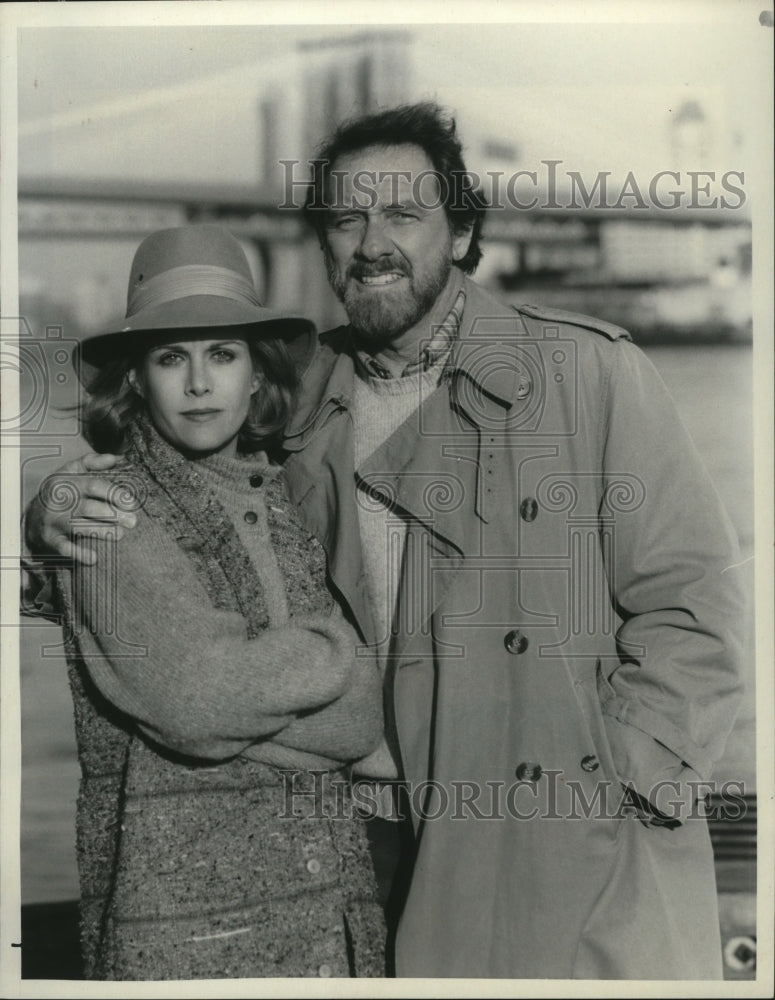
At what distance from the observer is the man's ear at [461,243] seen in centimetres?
331

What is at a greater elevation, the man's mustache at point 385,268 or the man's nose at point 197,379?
the man's mustache at point 385,268

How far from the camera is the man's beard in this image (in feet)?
10.4

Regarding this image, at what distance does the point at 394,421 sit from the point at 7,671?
49.5 inches

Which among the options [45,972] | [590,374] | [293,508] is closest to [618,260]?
[590,374]

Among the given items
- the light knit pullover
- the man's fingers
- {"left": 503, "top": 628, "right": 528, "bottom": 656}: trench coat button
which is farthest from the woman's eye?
{"left": 503, "top": 628, "right": 528, "bottom": 656}: trench coat button

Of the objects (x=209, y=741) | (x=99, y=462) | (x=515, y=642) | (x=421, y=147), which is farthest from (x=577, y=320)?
(x=209, y=741)

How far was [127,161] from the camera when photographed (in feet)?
11.3

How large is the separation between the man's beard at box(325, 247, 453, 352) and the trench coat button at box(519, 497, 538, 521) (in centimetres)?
53

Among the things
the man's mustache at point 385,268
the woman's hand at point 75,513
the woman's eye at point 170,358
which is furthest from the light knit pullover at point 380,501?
the woman's hand at point 75,513

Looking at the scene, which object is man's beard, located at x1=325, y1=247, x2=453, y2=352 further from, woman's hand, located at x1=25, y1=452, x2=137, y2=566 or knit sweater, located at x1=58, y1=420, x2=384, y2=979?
woman's hand, located at x1=25, y1=452, x2=137, y2=566

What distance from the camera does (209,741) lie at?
2.83 meters

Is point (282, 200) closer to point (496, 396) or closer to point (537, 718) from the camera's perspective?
point (496, 396)

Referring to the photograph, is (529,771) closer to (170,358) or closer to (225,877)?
(225,877)
